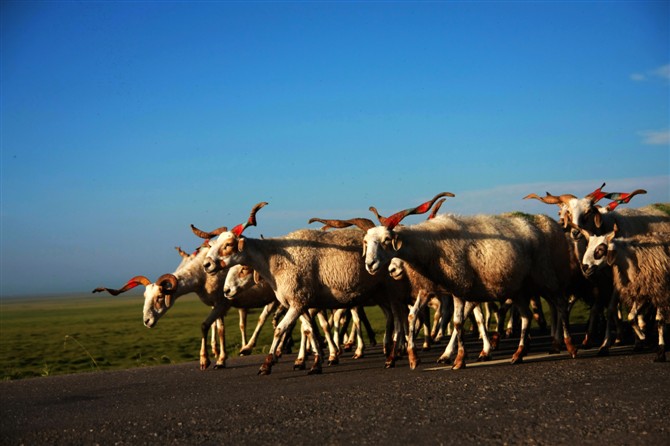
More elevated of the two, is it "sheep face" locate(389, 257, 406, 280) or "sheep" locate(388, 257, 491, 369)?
"sheep face" locate(389, 257, 406, 280)

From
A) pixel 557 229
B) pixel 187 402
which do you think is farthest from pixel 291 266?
pixel 557 229

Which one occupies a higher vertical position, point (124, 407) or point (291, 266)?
point (291, 266)

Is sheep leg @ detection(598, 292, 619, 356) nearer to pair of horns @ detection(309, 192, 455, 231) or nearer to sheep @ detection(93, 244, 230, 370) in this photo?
pair of horns @ detection(309, 192, 455, 231)

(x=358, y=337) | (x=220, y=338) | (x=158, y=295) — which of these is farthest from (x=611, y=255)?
(x=158, y=295)

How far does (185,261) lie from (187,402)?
7605 mm

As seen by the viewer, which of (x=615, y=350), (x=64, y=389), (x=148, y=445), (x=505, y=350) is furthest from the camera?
(x=505, y=350)

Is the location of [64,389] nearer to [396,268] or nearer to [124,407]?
[124,407]

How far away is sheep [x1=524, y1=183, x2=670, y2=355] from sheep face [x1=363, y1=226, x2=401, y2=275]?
3371 mm

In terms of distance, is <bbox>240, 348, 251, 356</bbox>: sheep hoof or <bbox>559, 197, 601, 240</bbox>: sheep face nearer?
<bbox>559, 197, 601, 240</bbox>: sheep face

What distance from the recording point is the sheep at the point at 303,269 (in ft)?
45.7

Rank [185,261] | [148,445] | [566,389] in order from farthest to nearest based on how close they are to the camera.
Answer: [185,261] → [566,389] → [148,445]

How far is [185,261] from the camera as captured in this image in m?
18.0

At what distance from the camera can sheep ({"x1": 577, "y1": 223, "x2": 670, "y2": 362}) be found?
40.5 feet

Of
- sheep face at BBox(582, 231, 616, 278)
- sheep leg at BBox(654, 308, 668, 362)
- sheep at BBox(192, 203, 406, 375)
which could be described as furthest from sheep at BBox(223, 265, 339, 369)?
sheep leg at BBox(654, 308, 668, 362)
